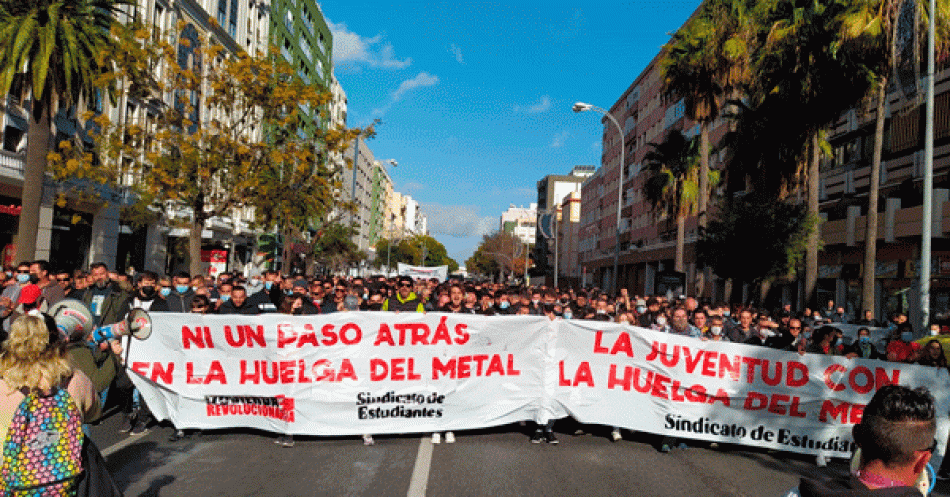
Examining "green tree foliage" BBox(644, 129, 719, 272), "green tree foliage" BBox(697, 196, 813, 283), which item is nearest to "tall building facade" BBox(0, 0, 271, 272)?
"green tree foliage" BBox(697, 196, 813, 283)

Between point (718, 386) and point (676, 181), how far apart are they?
25.8 m

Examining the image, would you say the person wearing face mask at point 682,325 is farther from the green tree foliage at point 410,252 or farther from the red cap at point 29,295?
the green tree foliage at point 410,252

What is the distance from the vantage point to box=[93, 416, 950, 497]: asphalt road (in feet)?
19.7

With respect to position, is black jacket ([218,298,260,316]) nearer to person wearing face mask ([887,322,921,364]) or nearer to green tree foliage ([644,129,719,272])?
person wearing face mask ([887,322,921,364])

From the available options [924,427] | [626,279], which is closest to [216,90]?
[924,427]

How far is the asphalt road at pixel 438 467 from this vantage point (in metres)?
6.01

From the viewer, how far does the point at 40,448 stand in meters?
3.34

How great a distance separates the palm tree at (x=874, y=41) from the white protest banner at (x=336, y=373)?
14.6m

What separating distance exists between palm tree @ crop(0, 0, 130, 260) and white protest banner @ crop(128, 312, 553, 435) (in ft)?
→ 47.9

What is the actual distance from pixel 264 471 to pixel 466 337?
2.72 metres

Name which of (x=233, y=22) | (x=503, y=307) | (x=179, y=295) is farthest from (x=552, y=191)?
(x=179, y=295)

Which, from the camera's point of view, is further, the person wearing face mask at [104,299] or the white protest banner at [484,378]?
the person wearing face mask at [104,299]

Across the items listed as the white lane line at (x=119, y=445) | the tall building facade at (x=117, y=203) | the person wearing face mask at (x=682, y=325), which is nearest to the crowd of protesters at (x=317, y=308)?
the person wearing face mask at (x=682, y=325)

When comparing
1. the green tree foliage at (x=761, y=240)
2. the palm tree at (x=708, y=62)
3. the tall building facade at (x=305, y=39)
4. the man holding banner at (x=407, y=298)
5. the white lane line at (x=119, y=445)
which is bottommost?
the white lane line at (x=119, y=445)
